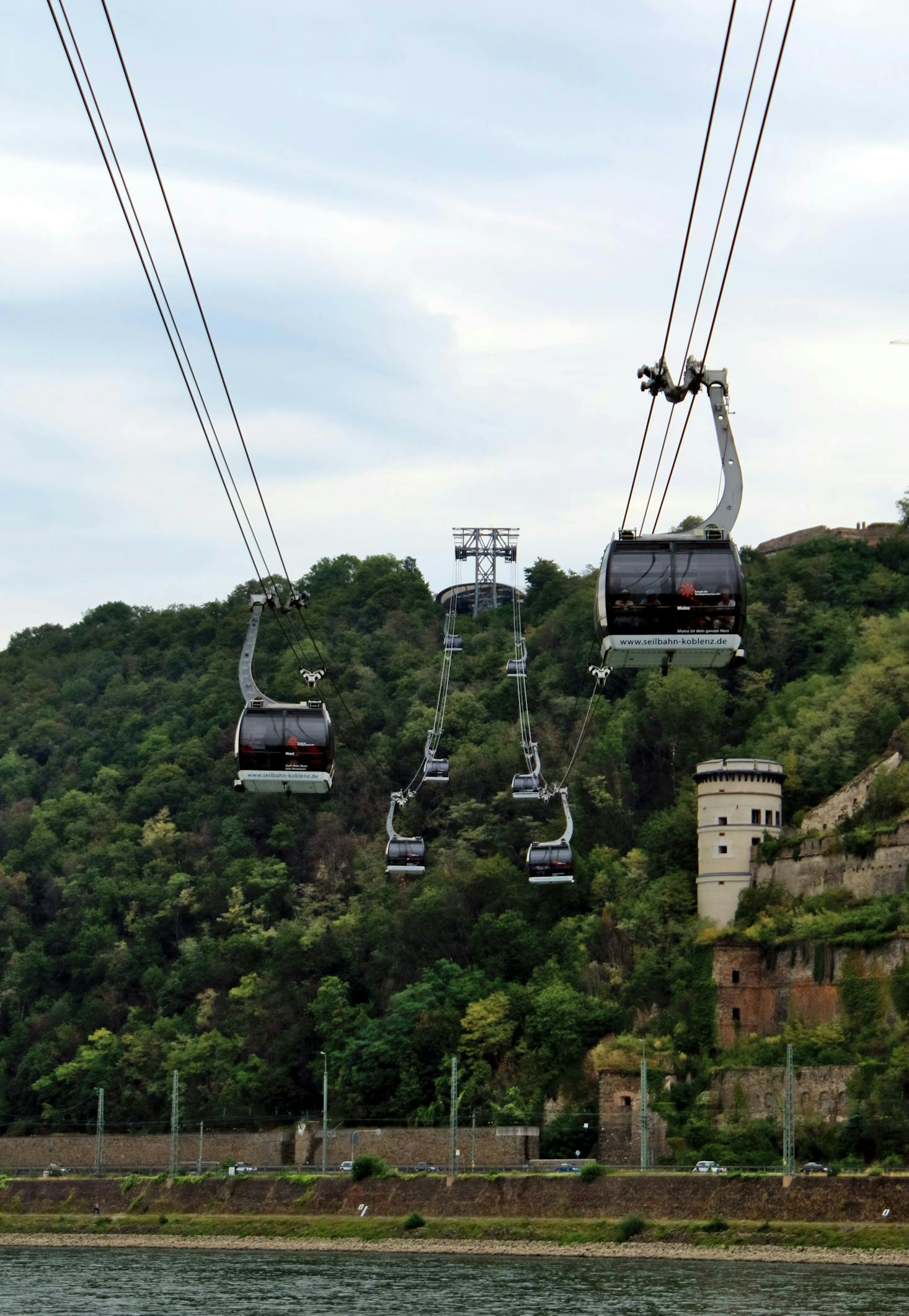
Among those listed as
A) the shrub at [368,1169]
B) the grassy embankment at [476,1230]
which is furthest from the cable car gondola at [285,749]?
the shrub at [368,1169]

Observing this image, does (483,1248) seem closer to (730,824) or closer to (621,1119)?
(621,1119)

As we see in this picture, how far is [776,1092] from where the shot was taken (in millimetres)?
81750

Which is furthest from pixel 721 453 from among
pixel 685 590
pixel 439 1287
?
pixel 439 1287

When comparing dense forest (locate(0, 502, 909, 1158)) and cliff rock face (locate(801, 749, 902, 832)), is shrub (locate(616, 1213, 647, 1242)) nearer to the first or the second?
dense forest (locate(0, 502, 909, 1158))

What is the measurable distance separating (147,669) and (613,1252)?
88.1 meters

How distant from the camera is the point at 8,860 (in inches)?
5015

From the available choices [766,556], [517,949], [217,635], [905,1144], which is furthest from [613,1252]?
[217,635]

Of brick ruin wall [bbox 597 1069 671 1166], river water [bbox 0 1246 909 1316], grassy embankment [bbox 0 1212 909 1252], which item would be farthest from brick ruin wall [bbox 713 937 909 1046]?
river water [bbox 0 1246 909 1316]

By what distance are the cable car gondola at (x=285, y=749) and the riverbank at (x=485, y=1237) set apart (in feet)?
81.8

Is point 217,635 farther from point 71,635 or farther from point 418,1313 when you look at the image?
point 418,1313

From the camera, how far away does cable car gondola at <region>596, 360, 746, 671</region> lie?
38.9 m

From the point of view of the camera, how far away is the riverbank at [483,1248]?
64.7 metres

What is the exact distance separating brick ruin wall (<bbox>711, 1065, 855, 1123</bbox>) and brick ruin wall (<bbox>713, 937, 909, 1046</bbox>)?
4.24m

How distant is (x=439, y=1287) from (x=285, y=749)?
2008 cm
